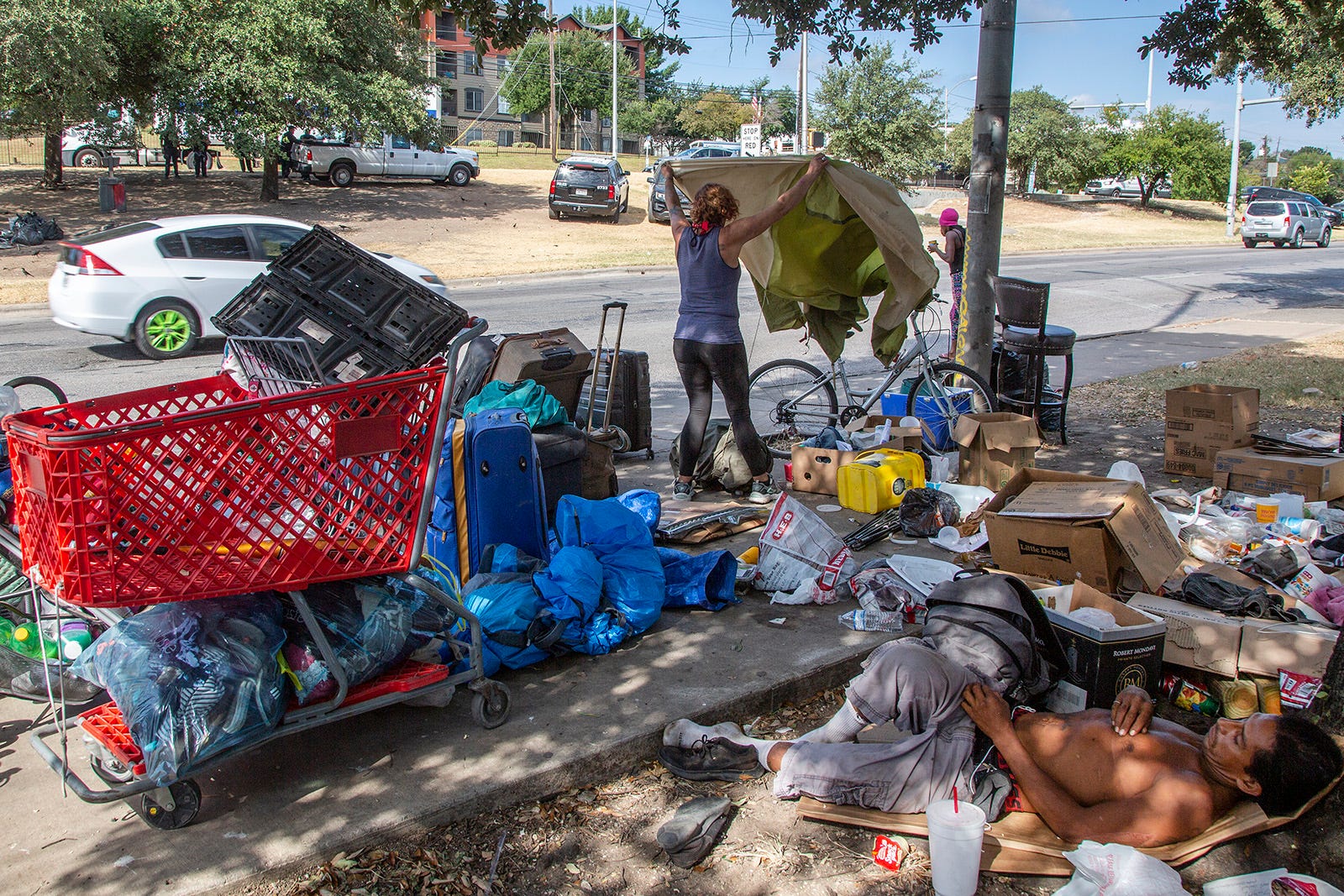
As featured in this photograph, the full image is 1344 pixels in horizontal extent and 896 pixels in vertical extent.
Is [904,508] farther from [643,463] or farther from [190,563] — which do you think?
[190,563]

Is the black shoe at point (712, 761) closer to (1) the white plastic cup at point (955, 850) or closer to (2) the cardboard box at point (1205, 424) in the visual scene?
(1) the white plastic cup at point (955, 850)

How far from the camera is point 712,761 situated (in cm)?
346

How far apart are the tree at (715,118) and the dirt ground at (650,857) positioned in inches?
2631

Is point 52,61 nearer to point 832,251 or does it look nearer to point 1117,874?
point 832,251

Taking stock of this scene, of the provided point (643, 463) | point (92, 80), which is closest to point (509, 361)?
point (643, 463)

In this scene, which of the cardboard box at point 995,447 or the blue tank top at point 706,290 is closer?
the blue tank top at point 706,290

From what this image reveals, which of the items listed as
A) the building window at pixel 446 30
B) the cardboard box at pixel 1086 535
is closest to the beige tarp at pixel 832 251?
the cardboard box at pixel 1086 535

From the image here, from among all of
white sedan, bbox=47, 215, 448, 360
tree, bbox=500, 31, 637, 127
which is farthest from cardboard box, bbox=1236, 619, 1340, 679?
tree, bbox=500, 31, 637, 127

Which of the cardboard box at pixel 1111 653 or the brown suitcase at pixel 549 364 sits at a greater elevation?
the brown suitcase at pixel 549 364

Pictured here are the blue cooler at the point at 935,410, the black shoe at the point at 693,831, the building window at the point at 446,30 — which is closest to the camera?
the black shoe at the point at 693,831

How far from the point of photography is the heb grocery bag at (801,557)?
4742 mm

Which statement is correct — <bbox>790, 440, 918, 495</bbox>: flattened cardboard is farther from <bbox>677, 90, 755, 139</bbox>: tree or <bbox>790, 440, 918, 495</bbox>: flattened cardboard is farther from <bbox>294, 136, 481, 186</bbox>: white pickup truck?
<bbox>677, 90, 755, 139</bbox>: tree

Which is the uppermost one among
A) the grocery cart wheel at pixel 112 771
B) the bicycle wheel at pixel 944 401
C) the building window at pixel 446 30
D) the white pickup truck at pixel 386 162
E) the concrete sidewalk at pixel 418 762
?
the building window at pixel 446 30

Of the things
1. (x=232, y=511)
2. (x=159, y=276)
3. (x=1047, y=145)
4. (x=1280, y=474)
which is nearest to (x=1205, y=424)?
(x=1280, y=474)
